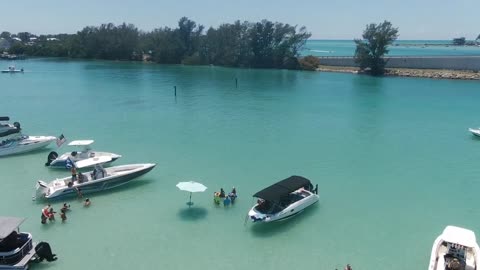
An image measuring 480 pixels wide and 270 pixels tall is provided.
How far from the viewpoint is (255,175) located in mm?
35406

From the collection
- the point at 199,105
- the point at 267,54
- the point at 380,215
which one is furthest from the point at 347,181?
the point at 267,54

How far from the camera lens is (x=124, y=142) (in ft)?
150

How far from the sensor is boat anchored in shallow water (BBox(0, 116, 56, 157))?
4091 cm

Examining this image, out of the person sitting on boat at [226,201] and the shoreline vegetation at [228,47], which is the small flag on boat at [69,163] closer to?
the person sitting on boat at [226,201]

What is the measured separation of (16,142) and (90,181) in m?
15.4

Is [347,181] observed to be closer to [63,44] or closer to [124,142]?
[124,142]

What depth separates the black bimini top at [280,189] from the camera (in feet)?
87.8

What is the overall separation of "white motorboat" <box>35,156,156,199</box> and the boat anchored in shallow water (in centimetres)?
1020

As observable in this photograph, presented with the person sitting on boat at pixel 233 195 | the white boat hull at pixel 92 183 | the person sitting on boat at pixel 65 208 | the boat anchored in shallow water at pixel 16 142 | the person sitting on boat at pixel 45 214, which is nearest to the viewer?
the person sitting on boat at pixel 45 214

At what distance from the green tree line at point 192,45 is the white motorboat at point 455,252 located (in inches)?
4763

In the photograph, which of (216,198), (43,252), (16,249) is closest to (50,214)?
(43,252)

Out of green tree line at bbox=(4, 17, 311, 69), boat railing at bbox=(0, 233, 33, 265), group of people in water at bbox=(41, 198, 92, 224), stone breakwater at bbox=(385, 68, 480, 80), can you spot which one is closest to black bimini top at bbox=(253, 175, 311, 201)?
group of people in water at bbox=(41, 198, 92, 224)

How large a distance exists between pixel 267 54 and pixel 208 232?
124 meters

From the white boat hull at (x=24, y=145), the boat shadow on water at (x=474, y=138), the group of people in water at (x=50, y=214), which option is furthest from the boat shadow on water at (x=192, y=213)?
the boat shadow on water at (x=474, y=138)
